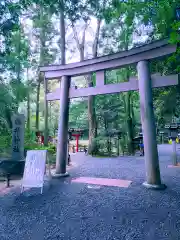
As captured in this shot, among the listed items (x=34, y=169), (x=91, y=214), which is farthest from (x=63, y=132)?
(x=91, y=214)

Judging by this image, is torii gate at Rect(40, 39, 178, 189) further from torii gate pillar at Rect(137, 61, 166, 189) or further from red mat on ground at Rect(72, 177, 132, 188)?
red mat on ground at Rect(72, 177, 132, 188)

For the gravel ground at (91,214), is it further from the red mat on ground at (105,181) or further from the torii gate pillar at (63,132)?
the torii gate pillar at (63,132)

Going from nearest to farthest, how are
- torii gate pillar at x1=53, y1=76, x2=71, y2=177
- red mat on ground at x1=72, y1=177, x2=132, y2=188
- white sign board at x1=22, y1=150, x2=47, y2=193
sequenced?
white sign board at x1=22, y1=150, x2=47, y2=193
red mat on ground at x1=72, y1=177, x2=132, y2=188
torii gate pillar at x1=53, y1=76, x2=71, y2=177

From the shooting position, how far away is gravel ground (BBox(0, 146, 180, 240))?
2.73 meters

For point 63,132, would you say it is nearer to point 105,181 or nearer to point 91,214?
point 105,181

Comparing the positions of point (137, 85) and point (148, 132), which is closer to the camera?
point (148, 132)

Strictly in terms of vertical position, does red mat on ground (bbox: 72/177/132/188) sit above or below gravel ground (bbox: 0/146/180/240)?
above

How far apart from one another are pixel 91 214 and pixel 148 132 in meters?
2.61

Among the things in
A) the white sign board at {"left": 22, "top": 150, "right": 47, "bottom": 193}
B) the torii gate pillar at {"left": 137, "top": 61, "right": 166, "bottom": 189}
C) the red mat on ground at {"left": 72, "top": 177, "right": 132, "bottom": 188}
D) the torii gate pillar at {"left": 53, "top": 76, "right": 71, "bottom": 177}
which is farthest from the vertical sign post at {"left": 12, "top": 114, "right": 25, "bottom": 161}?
the torii gate pillar at {"left": 137, "top": 61, "right": 166, "bottom": 189}

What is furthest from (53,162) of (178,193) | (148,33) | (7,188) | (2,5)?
(148,33)

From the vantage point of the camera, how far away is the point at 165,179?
19.3 ft

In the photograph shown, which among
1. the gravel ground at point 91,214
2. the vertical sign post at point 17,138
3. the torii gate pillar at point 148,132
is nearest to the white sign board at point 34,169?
the gravel ground at point 91,214

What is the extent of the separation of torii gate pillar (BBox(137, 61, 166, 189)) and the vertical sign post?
5242mm

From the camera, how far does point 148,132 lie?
4.91m
